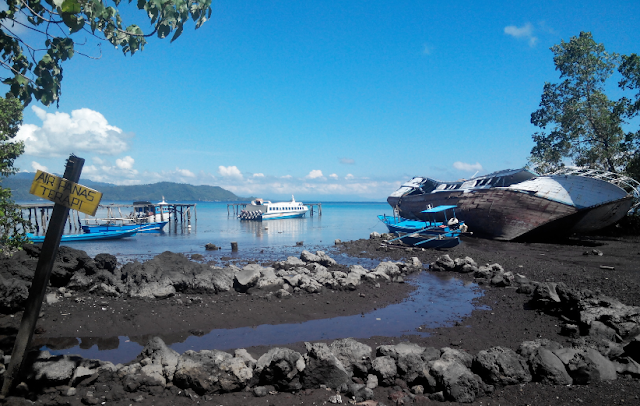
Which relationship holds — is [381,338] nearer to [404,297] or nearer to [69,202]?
[404,297]

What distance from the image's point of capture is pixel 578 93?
28531mm

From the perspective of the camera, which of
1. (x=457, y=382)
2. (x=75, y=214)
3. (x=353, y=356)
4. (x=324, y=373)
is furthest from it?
(x=75, y=214)

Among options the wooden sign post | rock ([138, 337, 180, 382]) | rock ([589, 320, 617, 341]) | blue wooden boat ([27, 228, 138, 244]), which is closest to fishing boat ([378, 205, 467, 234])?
rock ([589, 320, 617, 341])

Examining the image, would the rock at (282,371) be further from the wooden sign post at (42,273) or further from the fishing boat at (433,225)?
the fishing boat at (433,225)

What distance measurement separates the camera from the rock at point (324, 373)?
5.28m

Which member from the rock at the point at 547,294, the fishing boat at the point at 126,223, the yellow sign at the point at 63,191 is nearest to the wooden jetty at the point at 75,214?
the fishing boat at the point at 126,223

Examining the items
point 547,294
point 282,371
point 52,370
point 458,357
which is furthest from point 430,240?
point 52,370

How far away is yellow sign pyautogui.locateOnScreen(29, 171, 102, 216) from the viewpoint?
416cm

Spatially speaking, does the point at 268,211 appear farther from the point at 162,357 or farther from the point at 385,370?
the point at 385,370

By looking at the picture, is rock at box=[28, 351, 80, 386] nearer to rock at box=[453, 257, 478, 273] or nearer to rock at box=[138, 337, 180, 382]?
rock at box=[138, 337, 180, 382]

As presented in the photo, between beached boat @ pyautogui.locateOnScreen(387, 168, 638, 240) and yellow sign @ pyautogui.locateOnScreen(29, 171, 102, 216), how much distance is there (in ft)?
84.2

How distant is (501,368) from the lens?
17.6 feet

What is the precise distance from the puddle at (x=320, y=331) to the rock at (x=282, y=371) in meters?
2.30

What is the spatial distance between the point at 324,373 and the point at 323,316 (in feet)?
13.3
